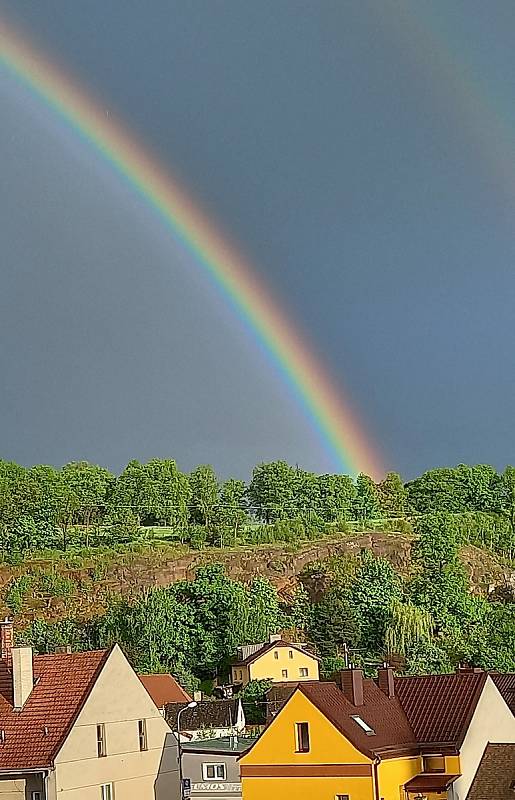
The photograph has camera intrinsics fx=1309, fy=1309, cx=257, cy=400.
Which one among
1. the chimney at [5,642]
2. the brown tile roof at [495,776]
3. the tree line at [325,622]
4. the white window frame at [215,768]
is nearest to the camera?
the brown tile roof at [495,776]

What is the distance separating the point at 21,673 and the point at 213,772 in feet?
44.8

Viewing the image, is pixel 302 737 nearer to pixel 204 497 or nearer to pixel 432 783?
pixel 432 783

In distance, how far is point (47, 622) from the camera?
104m

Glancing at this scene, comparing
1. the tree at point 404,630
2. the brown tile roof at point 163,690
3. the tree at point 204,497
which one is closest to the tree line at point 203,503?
the tree at point 204,497

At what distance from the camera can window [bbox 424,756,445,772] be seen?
41062mm

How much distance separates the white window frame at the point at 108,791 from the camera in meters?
40.9

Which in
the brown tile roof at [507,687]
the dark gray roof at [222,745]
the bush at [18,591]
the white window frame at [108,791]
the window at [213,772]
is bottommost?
the window at [213,772]

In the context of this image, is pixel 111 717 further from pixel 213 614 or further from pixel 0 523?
pixel 0 523

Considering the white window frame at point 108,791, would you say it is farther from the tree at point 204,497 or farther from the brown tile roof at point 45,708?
the tree at point 204,497

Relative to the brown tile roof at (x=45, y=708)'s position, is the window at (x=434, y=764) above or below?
below

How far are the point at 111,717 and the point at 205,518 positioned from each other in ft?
264

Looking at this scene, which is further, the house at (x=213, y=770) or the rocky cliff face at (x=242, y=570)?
the rocky cliff face at (x=242, y=570)

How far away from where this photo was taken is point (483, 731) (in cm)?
4228

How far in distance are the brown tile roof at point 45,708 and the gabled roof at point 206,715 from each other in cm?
2248
